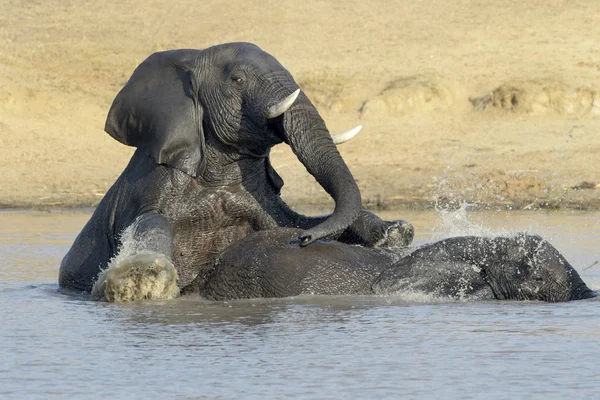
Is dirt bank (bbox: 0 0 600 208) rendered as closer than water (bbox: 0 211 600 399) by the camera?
No

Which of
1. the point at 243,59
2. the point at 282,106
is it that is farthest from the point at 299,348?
the point at 243,59

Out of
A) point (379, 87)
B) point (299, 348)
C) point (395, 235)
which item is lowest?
point (299, 348)

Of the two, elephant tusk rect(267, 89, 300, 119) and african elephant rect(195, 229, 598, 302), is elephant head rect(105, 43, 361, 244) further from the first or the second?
african elephant rect(195, 229, 598, 302)

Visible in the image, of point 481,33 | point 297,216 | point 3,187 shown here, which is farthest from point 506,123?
point 297,216

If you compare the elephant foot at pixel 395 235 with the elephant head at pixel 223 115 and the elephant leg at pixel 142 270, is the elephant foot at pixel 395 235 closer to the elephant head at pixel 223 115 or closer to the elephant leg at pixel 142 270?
the elephant head at pixel 223 115

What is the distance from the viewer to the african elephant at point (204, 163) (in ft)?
24.8

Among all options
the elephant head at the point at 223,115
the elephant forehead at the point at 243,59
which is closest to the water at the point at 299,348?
the elephant head at the point at 223,115

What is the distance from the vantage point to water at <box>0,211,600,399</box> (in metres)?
5.29

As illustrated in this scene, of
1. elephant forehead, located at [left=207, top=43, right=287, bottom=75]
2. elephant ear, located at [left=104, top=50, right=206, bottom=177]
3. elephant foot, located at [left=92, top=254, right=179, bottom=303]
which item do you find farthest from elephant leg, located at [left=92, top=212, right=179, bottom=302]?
elephant forehead, located at [left=207, top=43, right=287, bottom=75]

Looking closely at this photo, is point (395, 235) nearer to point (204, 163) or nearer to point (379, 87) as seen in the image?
point (204, 163)

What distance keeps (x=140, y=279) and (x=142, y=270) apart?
53mm

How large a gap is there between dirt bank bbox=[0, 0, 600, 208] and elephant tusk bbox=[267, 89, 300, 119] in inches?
312

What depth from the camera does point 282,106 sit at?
752 centimetres

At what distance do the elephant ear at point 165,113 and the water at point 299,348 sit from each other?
947 millimetres
